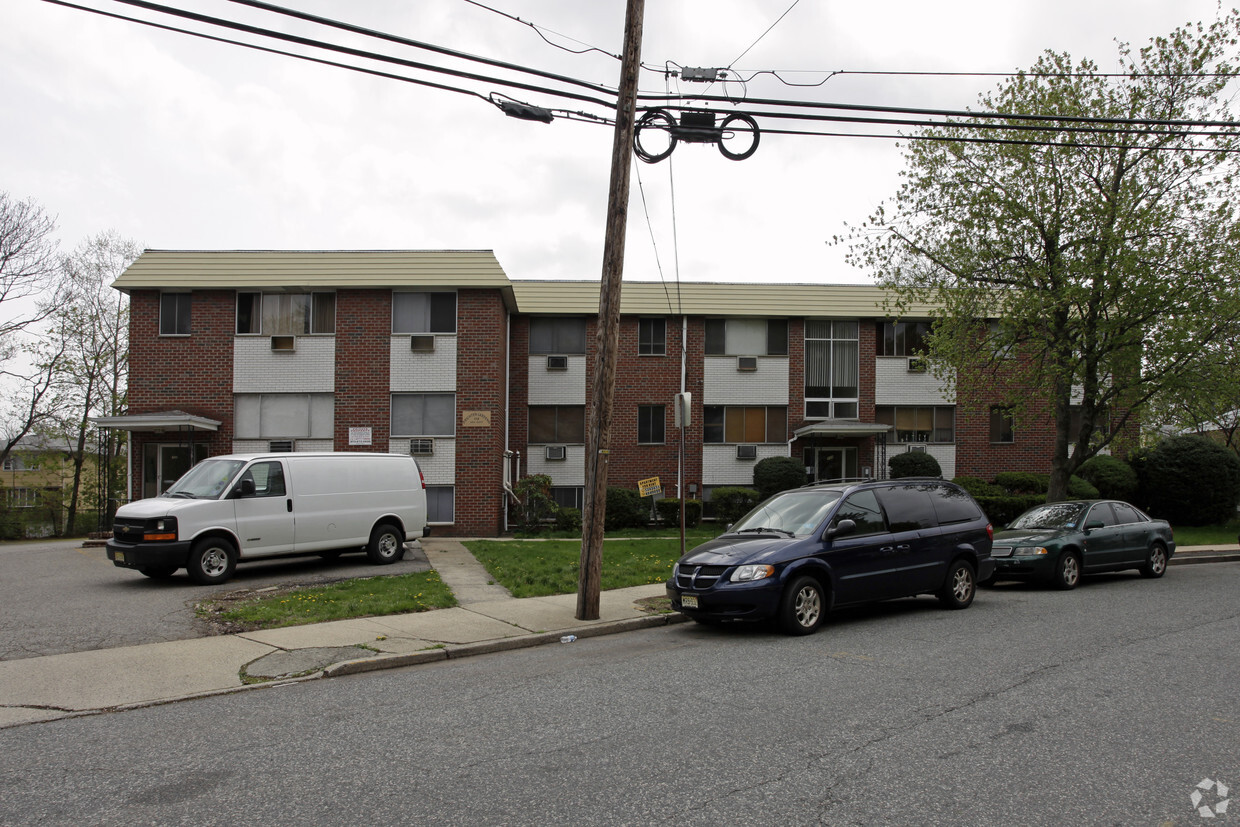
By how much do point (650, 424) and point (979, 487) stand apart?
9.71 metres

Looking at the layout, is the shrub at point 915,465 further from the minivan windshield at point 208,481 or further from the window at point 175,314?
the window at point 175,314

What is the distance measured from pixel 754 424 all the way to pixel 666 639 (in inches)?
725

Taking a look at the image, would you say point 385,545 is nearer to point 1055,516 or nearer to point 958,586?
point 958,586

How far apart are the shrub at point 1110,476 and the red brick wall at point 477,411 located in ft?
56.1

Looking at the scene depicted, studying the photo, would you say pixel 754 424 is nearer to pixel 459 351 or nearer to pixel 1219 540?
pixel 459 351

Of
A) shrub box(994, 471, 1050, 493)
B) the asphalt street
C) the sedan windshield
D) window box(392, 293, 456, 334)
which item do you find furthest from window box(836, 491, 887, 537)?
shrub box(994, 471, 1050, 493)

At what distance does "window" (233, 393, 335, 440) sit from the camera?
2289 cm

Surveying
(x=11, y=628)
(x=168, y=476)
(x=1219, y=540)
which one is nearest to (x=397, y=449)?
(x=168, y=476)

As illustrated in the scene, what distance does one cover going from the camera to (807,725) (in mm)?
5727

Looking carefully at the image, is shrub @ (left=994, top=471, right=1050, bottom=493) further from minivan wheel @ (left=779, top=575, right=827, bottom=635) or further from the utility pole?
the utility pole

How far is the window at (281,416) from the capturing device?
2289 cm

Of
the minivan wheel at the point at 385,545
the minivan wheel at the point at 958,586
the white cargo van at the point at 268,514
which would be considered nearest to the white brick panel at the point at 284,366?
the white cargo van at the point at 268,514

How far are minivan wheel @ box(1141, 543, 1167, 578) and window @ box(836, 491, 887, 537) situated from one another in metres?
7.43

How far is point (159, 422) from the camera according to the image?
21.2 metres
